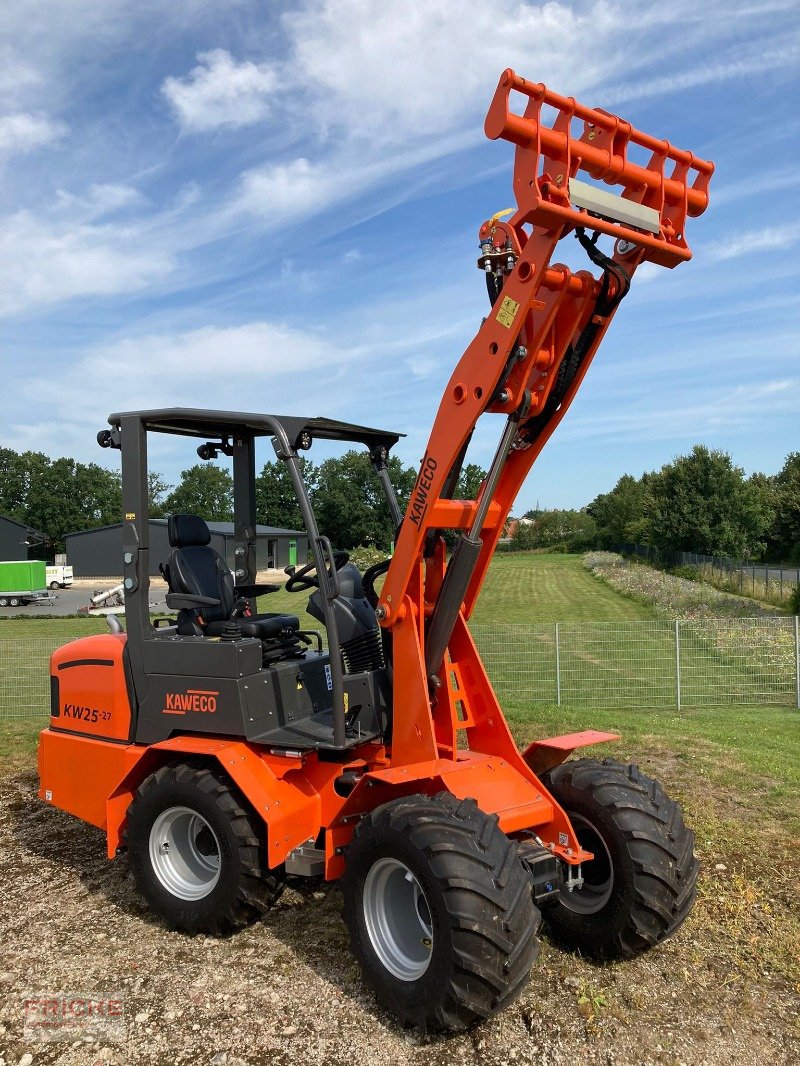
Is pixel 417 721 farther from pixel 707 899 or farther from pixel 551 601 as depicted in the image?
pixel 551 601

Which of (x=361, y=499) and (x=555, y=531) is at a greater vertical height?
(x=555, y=531)

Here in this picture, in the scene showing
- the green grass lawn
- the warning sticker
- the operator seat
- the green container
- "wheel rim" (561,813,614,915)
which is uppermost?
the warning sticker

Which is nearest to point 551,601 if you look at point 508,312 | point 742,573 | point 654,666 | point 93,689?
point 742,573

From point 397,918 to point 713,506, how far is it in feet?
136

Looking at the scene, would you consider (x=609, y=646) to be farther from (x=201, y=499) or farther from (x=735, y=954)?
(x=201, y=499)

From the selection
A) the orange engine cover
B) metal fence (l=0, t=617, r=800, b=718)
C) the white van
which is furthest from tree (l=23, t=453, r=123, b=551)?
the orange engine cover

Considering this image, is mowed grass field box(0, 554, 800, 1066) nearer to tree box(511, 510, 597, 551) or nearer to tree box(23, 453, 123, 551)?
tree box(23, 453, 123, 551)

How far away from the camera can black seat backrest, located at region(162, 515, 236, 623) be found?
19.7ft

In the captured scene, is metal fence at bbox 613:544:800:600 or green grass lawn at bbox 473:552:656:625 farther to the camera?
metal fence at bbox 613:544:800:600

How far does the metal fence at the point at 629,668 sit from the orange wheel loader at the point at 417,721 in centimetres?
792

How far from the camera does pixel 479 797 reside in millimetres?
4855

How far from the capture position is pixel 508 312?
449cm

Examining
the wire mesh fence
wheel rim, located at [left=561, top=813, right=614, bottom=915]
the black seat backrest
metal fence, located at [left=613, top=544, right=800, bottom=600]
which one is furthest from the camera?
metal fence, located at [left=613, top=544, right=800, bottom=600]

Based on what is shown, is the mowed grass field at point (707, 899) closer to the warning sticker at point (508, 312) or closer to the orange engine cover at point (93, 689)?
the orange engine cover at point (93, 689)
